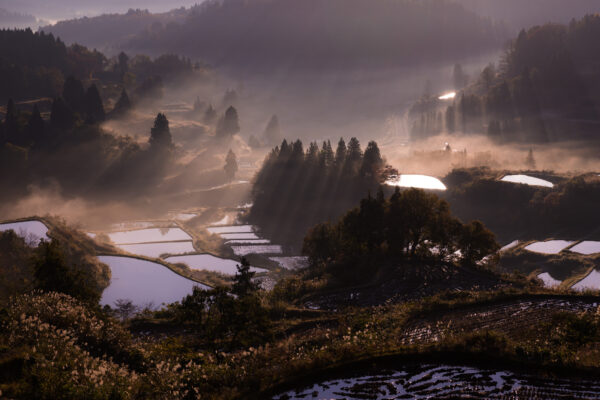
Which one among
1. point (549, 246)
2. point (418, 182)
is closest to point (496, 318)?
point (549, 246)

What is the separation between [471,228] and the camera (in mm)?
43875

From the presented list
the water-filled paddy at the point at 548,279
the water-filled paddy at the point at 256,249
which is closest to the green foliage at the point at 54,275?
the water-filled paddy at the point at 548,279

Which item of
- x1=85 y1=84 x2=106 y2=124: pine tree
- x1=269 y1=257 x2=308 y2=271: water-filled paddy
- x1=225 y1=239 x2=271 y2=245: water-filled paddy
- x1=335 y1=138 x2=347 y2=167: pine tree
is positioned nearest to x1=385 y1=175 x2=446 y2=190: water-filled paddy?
x1=335 y1=138 x2=347 y2=167: pine tree

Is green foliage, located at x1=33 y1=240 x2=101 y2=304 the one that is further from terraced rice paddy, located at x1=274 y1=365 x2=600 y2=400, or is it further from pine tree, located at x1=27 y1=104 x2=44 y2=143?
pine tree, located at x1=27 y1=104 x2=44 y2=143

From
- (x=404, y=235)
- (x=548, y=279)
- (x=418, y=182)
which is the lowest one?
(x=548, y=279)

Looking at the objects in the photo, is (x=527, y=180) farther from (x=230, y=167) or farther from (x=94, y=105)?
(x=94, y=105)

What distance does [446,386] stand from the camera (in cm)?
1734

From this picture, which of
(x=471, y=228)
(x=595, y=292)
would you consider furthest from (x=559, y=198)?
(x=595, y=292)

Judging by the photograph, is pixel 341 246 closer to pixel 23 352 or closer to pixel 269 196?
pixel 23 352

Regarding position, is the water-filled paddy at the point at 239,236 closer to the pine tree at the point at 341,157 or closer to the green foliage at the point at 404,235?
the pine tree at the point at 341,157

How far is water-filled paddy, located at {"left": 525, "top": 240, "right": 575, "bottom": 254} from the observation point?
237 ft

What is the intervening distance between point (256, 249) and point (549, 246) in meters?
49.3

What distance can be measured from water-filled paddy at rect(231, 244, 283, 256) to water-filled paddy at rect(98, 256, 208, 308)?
2991 cm

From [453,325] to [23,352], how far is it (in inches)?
787
